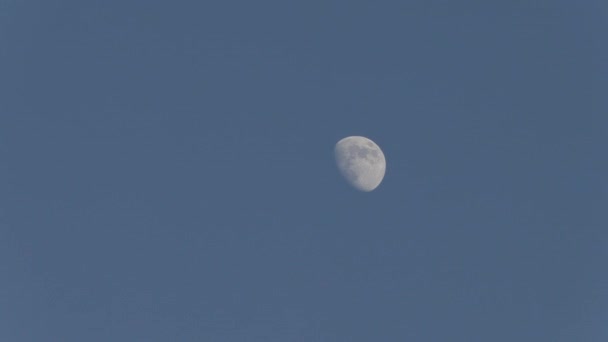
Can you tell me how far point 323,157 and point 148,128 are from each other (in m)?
8.92

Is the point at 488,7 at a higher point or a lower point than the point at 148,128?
higher

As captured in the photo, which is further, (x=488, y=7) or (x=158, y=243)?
(x=488, y=7)

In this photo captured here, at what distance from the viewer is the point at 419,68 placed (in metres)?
41.5

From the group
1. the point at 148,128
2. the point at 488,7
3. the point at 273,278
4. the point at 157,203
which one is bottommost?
the point at 273,278

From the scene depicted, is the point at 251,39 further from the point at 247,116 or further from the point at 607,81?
the point at 607,81

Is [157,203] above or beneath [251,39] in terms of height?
beneath

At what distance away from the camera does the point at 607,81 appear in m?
40.4

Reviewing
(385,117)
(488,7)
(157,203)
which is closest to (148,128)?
(157,203)

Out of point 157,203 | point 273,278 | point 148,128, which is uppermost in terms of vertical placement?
point 148,128

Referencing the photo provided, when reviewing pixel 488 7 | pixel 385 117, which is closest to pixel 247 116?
pixel 385 117

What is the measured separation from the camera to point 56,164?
128 feet

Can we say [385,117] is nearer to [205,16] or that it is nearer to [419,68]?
[419,68]

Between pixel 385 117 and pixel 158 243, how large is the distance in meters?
13.1

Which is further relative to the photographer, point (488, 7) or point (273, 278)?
point (488, 7)
